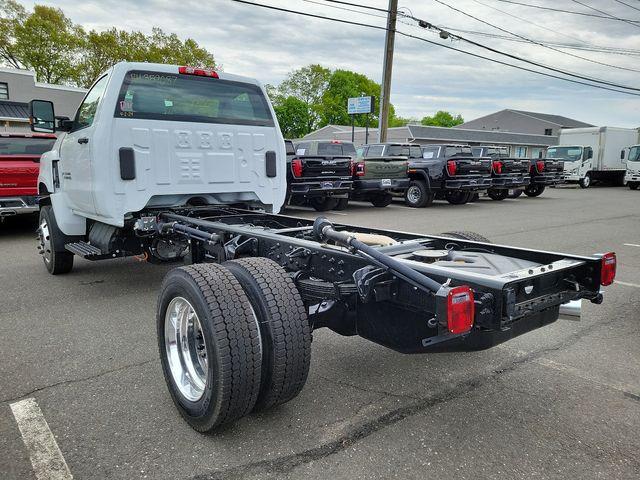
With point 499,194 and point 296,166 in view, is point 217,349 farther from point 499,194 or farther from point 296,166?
point 499,194

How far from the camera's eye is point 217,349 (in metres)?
2.53

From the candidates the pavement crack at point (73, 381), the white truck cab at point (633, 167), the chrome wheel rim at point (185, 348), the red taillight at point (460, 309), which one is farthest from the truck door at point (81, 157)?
the white truck cab at point (633, 167)

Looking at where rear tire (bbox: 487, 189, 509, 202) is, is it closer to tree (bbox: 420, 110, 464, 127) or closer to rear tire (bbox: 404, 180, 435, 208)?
rear tire (bbox: 404, 180, 435, 208)

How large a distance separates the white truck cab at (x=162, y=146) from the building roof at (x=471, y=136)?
40767 millimetres

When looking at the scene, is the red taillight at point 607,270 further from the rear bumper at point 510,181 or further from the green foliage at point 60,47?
the green foliage at point 60,47

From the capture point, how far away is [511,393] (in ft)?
10.8

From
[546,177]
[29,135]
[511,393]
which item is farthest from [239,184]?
[546,177]

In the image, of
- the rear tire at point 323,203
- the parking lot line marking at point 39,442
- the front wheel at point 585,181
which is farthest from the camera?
the front wheel at point 585,181

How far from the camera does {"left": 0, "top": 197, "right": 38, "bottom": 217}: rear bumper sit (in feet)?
27.5

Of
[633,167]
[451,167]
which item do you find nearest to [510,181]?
[451,167]

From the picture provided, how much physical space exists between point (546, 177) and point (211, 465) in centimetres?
2022

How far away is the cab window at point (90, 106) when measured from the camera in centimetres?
501

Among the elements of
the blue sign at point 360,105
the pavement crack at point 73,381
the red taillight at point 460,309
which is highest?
the blue sign at point 360,105

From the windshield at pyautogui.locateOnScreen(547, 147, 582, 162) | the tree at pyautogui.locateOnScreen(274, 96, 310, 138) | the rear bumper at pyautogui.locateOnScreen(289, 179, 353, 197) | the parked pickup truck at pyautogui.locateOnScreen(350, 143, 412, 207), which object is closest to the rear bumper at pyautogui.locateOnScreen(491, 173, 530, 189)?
the parked pickup truck at pyautogui.locateOnScreen(350, 143, 412, 207)
